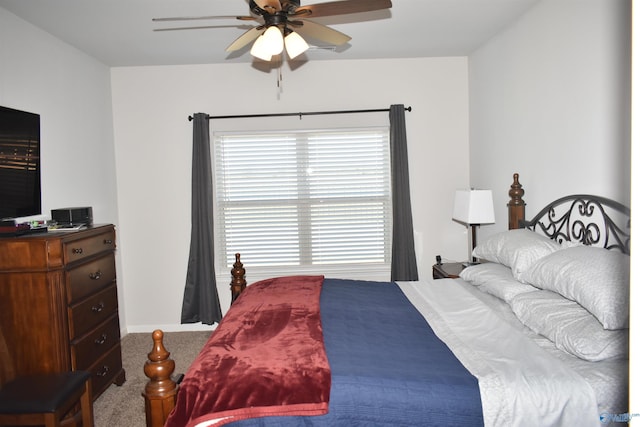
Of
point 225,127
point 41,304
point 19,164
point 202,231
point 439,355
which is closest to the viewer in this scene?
point 439,355

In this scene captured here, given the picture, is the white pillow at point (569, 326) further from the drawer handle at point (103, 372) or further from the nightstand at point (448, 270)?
the drawer handle at point (103, 372)

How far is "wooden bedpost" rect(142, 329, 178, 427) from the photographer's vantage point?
1.57 meters

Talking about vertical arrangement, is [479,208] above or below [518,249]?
above

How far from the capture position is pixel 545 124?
311cm

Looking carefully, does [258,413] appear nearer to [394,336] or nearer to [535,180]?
[394,336]

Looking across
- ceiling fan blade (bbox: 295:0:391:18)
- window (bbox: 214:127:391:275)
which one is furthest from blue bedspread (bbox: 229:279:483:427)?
window (bbox: 214:127:391:275)

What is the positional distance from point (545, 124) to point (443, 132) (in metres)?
1.52

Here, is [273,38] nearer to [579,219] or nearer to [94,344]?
[579,219]

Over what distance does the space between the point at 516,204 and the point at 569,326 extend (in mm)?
1626

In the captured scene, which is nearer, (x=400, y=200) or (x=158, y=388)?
(x=158, y=388)

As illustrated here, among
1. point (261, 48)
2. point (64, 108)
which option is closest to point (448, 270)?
point (261, 48)

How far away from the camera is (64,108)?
366 centimetres

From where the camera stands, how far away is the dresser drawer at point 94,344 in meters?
2.76

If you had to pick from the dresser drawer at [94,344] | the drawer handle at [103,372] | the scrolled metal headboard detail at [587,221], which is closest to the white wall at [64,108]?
the dresser drawer at [94,344]
